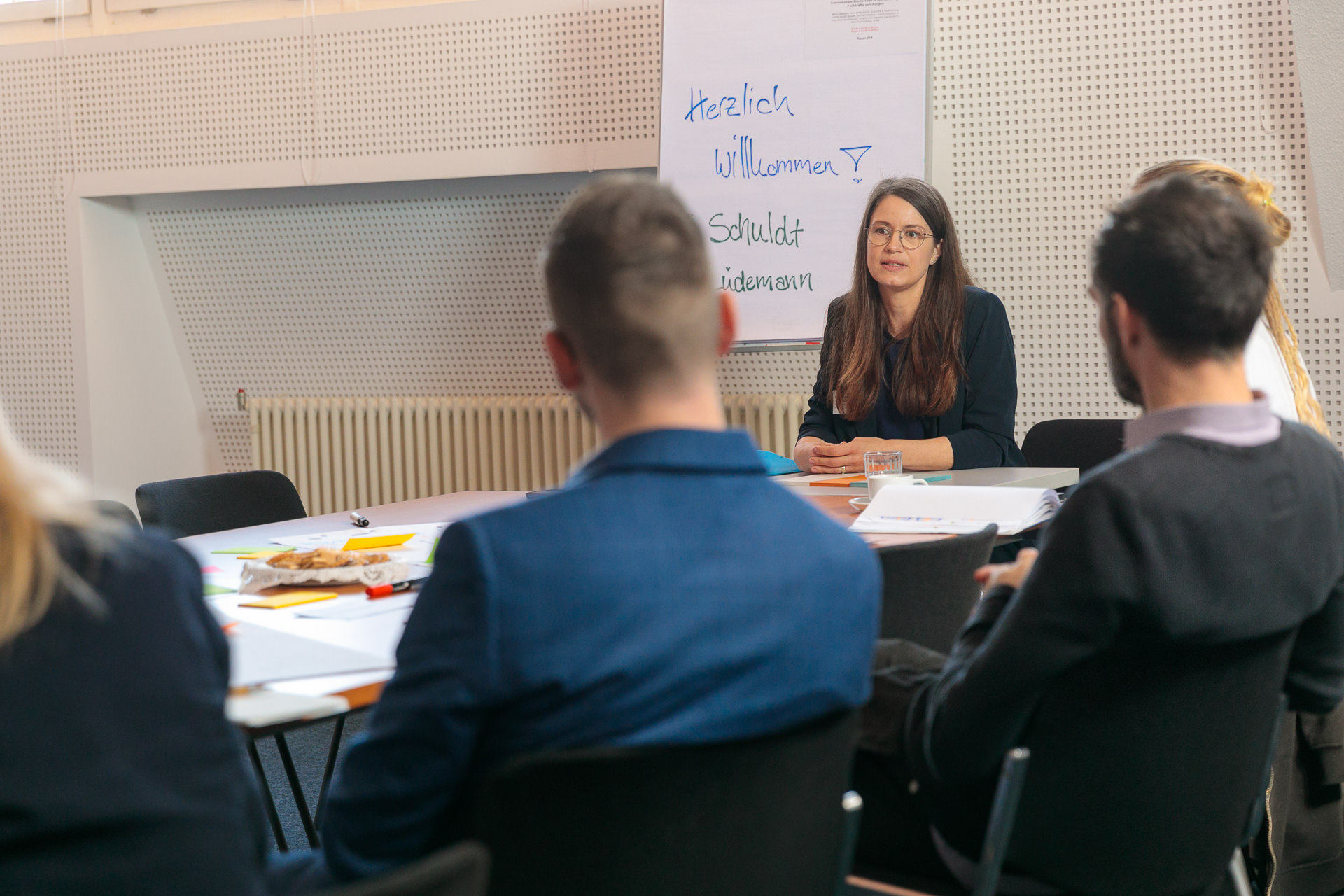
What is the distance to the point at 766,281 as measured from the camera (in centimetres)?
417

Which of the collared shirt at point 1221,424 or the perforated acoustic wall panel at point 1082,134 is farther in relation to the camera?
the perforated acoustic wall panel at point 1082,134

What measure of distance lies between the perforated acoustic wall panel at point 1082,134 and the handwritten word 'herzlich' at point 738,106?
564 mm

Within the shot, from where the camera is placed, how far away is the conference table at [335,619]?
1299 mm

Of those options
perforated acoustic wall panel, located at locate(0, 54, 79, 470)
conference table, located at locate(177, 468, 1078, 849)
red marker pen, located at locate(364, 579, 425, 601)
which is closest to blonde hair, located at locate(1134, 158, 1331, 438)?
conference table, located at locate(177, 468, 1078, 849)

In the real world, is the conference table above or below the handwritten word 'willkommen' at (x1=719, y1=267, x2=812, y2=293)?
below

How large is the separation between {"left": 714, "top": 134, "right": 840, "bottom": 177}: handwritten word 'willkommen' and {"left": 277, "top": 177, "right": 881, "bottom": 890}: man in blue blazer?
3.07 m

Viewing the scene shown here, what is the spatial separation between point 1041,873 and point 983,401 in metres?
1.98

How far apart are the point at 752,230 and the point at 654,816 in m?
3.42

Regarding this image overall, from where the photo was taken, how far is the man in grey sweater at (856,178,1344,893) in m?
1.17

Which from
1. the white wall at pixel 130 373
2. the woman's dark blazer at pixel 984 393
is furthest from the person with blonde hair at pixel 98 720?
the white wall at pixel 130 373

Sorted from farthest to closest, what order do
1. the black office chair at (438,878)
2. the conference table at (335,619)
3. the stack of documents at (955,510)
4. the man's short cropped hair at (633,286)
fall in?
1. the stack of documents at (955,510)
2. the conference table at (335,619)
3. the man's short cropped hair at (633,286)
4. the black office chair at (438,878)

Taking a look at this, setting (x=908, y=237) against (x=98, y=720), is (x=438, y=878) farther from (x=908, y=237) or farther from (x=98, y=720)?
(x=908, y=237)

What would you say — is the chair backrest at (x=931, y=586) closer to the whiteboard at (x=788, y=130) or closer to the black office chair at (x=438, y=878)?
the black office chair at (x=438, y=878)

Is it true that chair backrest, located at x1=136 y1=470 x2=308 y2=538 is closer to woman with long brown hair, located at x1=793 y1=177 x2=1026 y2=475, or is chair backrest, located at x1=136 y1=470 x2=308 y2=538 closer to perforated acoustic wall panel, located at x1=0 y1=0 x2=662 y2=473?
woman with long brown hair, located at x1=793 y1=177 x2=1026 y2=475
